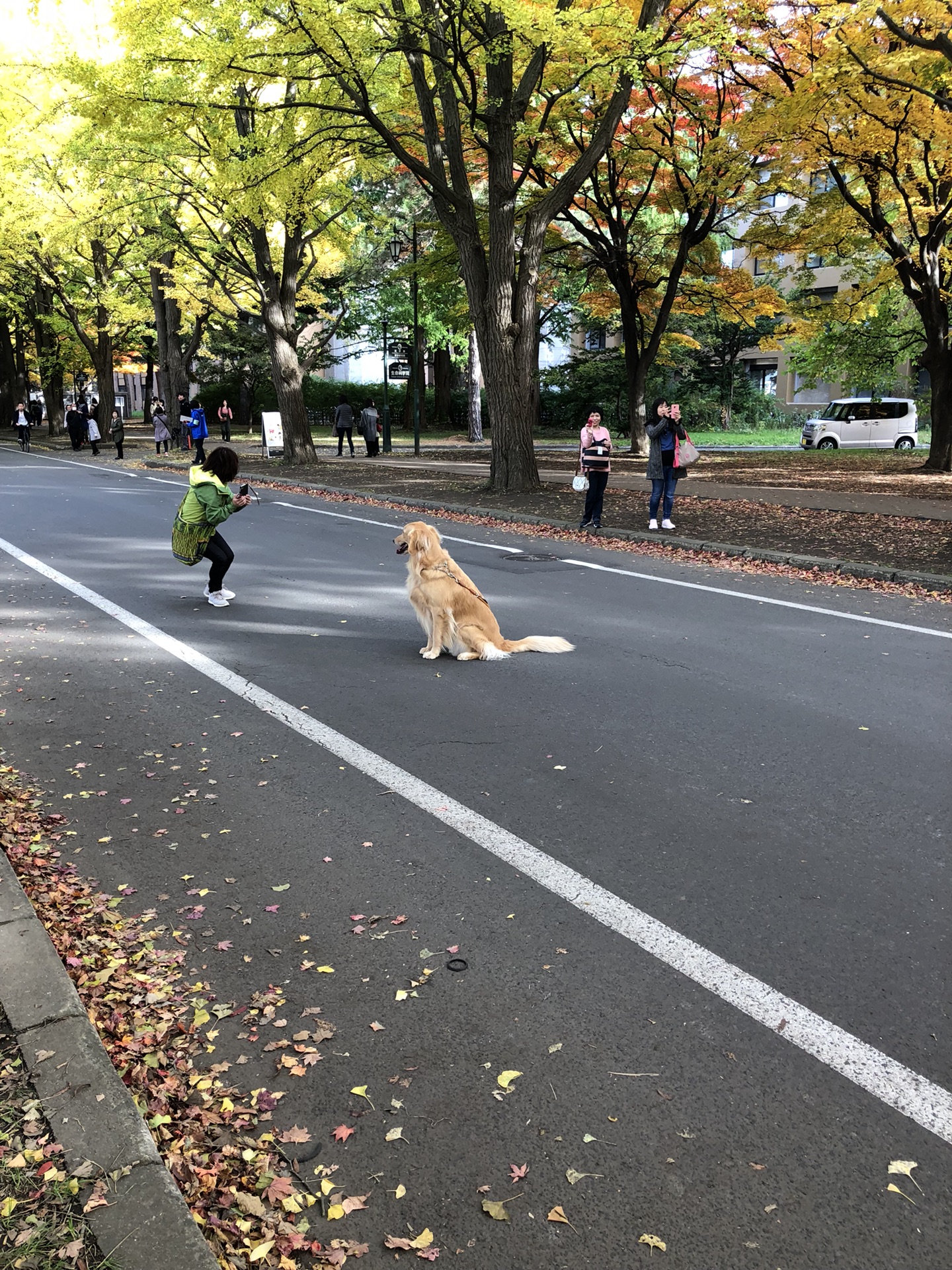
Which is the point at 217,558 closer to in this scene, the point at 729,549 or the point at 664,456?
the point at 729,549

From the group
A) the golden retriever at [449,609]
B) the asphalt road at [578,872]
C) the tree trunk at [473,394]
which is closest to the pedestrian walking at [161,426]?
the tree trunk at [473,394]

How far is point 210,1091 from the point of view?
2.98 metres

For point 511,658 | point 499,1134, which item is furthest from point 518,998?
point 511,658

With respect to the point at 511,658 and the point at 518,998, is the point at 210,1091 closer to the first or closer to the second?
the point at 518,998

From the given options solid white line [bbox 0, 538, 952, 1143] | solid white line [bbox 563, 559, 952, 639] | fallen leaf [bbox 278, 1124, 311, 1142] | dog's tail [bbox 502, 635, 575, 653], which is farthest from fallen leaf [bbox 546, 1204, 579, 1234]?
solid white line [bbox 563, 559, 952, 639]

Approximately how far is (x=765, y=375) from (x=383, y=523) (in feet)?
157

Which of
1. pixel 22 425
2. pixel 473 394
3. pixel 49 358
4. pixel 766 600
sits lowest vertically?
pixel 766 600

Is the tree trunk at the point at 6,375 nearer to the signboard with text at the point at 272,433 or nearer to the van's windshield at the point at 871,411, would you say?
the signboard with text at the point at 272,433

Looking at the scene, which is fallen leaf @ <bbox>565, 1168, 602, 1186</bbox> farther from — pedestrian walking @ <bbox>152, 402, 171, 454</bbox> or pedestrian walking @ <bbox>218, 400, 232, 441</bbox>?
pedestrian walking @ <bbox>218, 400, 232, 441</bbox>

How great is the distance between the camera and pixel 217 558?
32.3 feet

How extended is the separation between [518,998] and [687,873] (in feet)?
3.81

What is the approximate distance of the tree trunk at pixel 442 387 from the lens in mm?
49438

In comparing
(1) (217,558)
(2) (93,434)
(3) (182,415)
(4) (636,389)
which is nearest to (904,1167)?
(1) (217,558)

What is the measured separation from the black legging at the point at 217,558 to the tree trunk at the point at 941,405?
20216 millimetres
